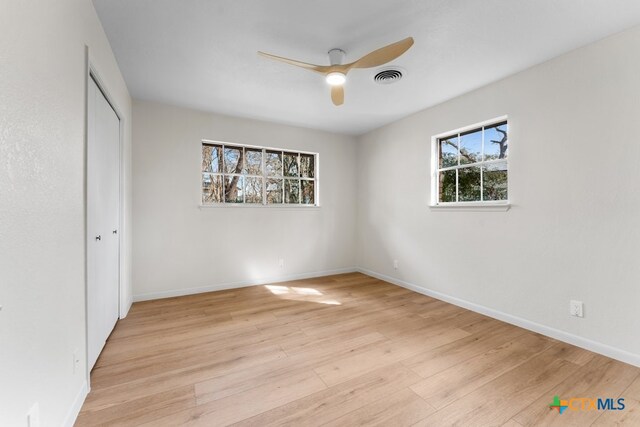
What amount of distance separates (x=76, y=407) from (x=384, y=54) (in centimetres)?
297

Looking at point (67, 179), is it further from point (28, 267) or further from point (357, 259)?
point (357, 259)

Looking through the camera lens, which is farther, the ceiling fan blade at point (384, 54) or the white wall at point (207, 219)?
the white wall at point (207, 219)

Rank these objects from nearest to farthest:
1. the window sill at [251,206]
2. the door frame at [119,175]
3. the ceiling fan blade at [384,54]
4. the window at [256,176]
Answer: the door frame at [119,175]
the ceiling fan blade at [384,54]
the window sill at [251,206]
the window at [256,176]

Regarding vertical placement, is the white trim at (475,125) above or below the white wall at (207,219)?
above

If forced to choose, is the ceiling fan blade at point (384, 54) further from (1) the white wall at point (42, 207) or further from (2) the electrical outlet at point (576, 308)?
(2) the electrical outlet at point (576, 308)

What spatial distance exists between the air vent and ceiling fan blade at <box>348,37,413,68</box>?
23.5 inches

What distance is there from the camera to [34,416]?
1.10 meters

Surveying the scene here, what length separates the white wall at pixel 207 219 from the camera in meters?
3.46

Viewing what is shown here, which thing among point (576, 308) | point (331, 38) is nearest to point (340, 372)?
point (576, 308)

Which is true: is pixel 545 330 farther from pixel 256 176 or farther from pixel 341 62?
pixel 256 176

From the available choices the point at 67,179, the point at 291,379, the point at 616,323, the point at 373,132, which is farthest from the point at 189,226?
the point at 616,323

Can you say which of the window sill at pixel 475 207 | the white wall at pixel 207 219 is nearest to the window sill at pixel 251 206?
the white wall at pixel 207 219

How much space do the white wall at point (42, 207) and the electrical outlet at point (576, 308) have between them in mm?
3575

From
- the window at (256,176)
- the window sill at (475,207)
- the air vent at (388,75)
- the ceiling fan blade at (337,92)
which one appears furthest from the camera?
the window at (256,176)
